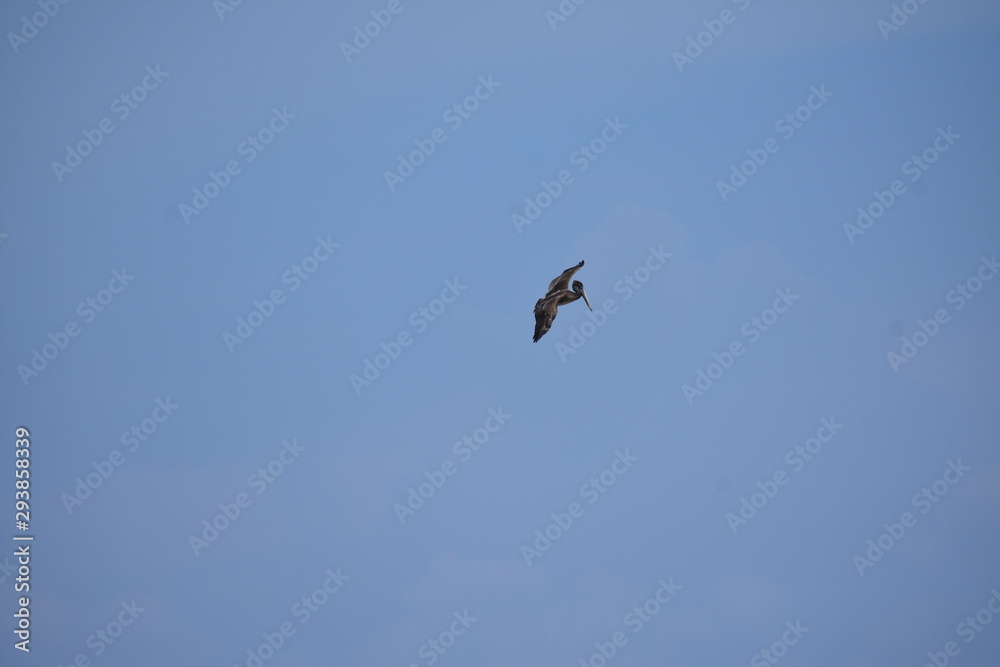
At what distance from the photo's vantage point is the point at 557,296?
49.4m

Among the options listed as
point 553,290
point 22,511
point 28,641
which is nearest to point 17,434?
point 22,511

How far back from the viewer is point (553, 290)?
49.5m

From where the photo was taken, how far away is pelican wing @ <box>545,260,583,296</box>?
1944 inches

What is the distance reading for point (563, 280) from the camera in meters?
49.4

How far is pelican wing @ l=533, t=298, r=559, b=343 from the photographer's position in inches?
1925

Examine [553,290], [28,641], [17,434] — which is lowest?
[28,641]

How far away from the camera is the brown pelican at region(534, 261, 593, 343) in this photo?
4916 cm

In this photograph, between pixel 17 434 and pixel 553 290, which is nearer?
pixel 553 290

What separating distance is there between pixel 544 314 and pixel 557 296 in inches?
29.4

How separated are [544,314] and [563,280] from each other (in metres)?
1.21

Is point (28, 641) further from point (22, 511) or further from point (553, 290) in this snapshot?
point (553, 290)

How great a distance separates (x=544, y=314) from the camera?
49125 millimetres

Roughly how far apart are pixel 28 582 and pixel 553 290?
2475cm

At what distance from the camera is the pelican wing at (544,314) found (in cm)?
4889
